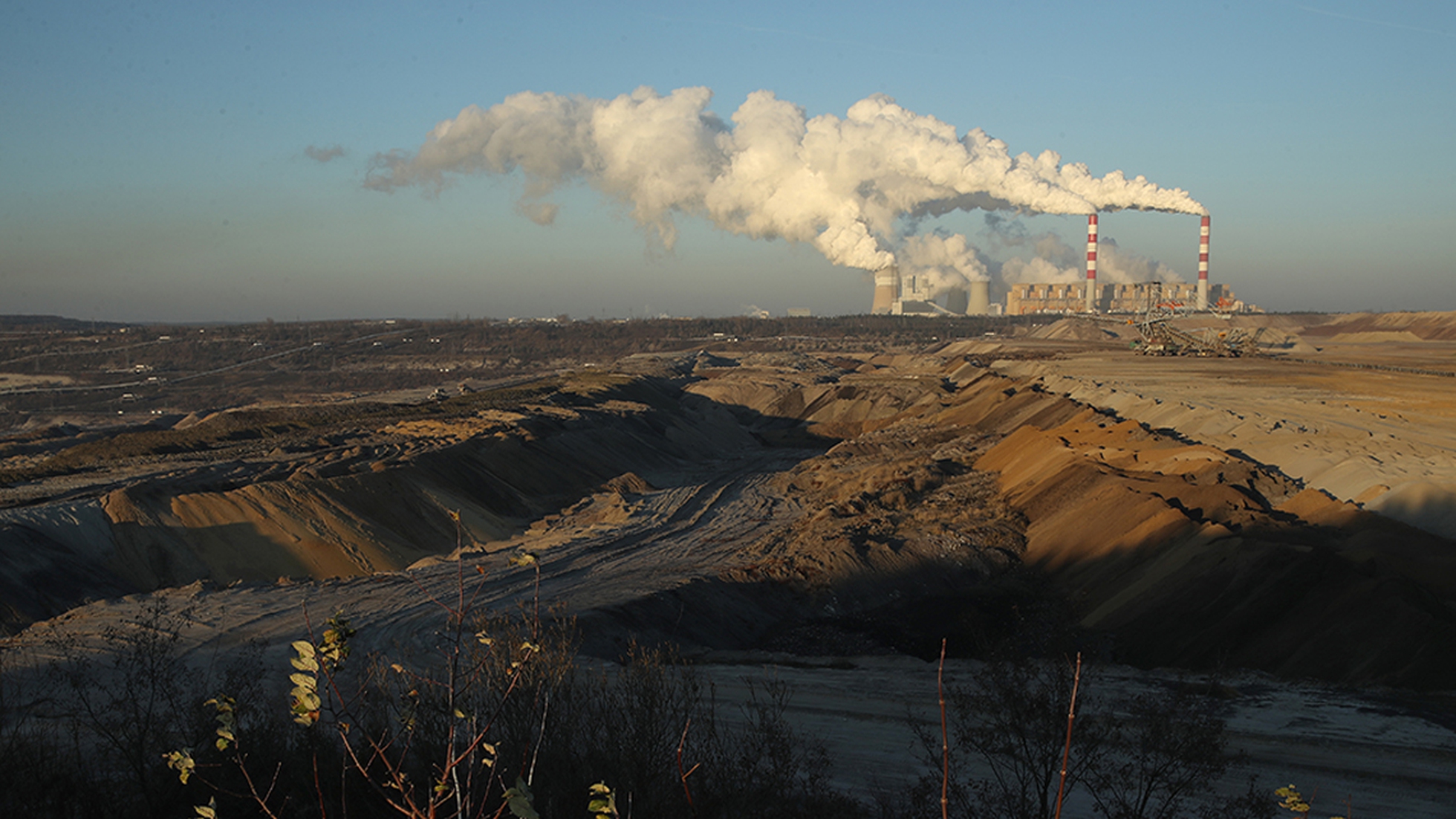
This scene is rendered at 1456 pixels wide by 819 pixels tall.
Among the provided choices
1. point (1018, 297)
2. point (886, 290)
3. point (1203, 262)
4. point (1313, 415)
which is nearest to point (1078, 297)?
point (1018, 297)

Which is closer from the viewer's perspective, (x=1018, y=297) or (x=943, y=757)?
(x=943, y=757)

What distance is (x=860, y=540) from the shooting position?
25266 mm

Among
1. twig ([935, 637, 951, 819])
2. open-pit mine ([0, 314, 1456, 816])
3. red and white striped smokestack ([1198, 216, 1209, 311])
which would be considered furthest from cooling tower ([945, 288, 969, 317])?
twig ([935, 637, 951, 819])

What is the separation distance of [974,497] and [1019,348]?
71415 mm

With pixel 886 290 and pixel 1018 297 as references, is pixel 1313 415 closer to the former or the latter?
pixel 886 290

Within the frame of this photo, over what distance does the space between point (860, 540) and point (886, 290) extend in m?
114

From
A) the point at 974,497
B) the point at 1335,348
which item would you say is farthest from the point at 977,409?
the point at 1335,348

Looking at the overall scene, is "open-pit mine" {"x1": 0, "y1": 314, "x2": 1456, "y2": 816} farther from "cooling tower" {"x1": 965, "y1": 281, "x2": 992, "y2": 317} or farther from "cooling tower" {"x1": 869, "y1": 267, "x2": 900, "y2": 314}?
"cooling tower" {"x1": 965, "y1": 281, "x2": 992, "y2": 317}

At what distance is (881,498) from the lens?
104 ft

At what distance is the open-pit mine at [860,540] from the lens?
14.6 meters

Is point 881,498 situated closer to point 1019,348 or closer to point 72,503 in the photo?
point 72,503

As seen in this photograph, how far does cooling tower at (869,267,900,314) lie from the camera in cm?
12550

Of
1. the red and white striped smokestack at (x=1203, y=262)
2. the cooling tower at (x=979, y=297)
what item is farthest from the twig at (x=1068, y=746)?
the cooling tower at (x=979, y=297)

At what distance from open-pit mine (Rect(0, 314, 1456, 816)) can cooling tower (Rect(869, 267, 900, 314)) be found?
226 feet
